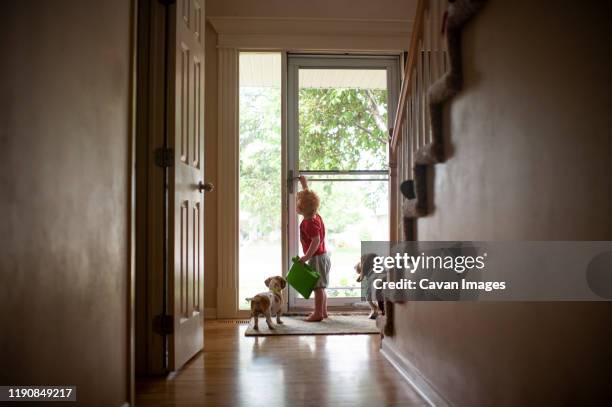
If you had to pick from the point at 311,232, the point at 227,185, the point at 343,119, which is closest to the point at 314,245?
the point at 311,232

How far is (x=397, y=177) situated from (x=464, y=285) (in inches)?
47.6

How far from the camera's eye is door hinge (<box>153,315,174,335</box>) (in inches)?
97.2

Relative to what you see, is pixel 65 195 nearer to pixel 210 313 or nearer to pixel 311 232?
pixel 311 232

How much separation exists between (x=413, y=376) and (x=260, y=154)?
10.8ft

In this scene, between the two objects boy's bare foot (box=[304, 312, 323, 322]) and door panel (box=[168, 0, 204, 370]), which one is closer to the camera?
door panel (box=[168, 0, 204, 370])

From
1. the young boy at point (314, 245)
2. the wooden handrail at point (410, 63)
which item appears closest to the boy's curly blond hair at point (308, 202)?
the young boy at point (314, 245)

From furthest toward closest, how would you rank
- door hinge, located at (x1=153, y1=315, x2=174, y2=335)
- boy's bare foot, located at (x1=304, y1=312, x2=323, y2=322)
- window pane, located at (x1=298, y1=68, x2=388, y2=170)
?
1. window pane, located at (x1=298, y1=68, x2=388, y2=170)
2. boy's bare foot, located at (x1=304, y1=312, x2=323, y2=322)
3. door hinge, located at (x1=153, y1=315, x2=174, y2=335)

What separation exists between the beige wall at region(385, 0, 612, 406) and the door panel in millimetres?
1332

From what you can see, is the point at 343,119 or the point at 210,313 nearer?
the point at 210,313

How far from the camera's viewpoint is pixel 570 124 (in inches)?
41.6

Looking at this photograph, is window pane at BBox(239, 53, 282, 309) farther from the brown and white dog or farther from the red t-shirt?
the brown and white dog

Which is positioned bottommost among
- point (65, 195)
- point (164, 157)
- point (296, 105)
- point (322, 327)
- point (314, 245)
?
point (322, 327)

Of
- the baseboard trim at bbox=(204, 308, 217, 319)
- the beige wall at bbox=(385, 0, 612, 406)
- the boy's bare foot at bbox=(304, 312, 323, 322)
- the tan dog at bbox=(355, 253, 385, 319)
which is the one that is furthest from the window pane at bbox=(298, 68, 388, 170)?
the beige wall at bbox=(385, 0, 612, 406)

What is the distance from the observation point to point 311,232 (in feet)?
13.0
